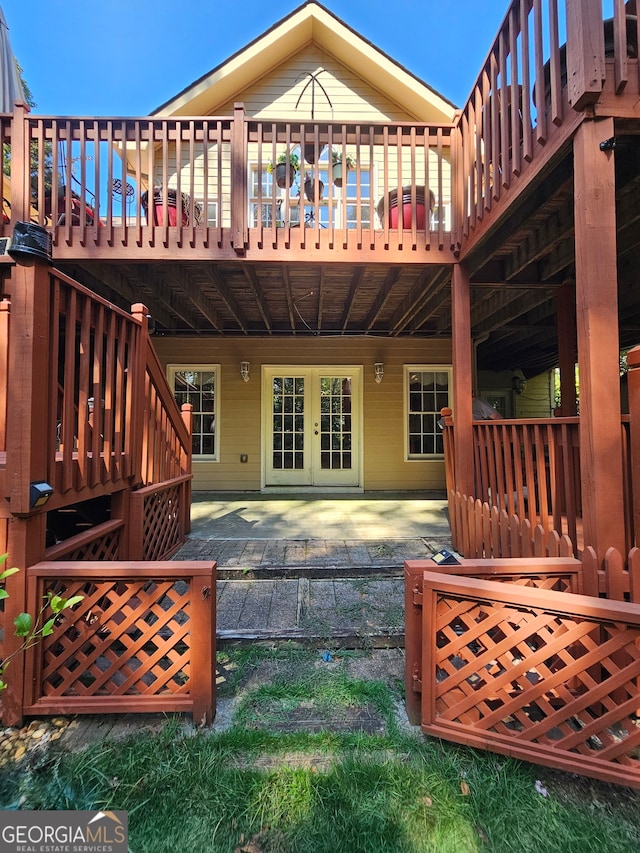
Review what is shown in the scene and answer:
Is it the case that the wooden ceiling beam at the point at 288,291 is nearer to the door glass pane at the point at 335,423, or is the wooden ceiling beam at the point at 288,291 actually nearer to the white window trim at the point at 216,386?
the door glass pane at the point at 335,423

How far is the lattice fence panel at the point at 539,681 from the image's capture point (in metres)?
1.36

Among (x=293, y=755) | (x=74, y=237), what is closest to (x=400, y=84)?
(x=74, y=237)

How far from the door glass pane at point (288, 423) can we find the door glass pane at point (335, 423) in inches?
14.2

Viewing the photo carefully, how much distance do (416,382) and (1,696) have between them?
6.11 meters

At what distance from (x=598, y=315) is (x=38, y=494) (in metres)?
2.61

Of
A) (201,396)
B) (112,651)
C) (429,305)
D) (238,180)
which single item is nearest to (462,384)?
(429,305)

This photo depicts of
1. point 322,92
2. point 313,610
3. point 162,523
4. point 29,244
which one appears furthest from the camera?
point 322,92

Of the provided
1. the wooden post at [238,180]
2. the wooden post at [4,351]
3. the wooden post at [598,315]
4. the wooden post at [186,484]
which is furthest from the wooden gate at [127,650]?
the wooden post at [238,180]

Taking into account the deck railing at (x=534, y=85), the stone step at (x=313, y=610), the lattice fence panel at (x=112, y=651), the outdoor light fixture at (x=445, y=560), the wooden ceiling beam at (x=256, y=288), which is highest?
the deck railing at (x=534, y=85)

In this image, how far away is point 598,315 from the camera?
1.89 metres

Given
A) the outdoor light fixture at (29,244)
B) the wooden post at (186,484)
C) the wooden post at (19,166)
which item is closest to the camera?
the outdoor light fixture at (29,244)

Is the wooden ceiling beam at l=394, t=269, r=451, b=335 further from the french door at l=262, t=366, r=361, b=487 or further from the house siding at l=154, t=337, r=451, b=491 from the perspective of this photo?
the french door at l=262, t=366, r=361, b=487

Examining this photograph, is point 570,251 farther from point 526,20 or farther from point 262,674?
point 262,674

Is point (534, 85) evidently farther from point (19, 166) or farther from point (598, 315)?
point (19, 166)
